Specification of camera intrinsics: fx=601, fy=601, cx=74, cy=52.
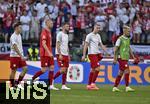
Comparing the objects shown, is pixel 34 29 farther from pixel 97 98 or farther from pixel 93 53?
pixel 97 98

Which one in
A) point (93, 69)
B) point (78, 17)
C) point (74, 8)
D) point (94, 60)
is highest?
point (74, 8)

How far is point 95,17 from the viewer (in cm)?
2989

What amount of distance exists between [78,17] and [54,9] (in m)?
1.42

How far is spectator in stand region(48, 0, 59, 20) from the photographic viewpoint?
100 feet

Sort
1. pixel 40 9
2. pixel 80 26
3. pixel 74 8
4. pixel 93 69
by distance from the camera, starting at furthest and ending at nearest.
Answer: pixel 74 8 < pixel 40 9 < pixel 80 26 < pixel 93 69

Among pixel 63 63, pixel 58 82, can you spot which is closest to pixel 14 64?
pixel 63 63

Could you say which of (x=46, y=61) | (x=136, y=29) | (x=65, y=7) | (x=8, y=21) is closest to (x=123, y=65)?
(x=46, y=61)

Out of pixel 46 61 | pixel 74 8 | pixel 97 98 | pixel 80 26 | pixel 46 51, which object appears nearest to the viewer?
pixel 97 98

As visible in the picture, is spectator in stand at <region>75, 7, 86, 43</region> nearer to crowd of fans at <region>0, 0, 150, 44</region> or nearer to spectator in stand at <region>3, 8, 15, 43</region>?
crowd of fans at <region>0, 0, 150, 44</region>

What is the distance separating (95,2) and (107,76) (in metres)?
5.95

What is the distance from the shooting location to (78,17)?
3017 cm

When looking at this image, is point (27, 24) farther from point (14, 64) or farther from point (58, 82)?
point (14, 64)

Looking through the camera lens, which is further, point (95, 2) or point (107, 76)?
point (95, 2)

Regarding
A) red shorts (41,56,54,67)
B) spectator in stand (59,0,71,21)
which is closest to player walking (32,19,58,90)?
red shorts (41,56,54,67)
